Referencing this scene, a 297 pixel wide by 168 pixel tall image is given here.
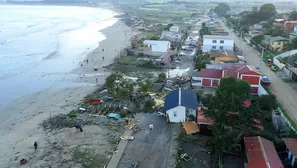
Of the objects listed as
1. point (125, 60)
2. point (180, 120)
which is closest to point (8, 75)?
point (125, 60)

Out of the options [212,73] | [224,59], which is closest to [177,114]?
[212,73]

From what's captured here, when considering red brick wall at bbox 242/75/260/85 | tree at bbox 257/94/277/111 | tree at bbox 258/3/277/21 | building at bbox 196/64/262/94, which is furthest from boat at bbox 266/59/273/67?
tree at bbox 258/3/277/21

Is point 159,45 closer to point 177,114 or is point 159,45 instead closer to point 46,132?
point 177,114

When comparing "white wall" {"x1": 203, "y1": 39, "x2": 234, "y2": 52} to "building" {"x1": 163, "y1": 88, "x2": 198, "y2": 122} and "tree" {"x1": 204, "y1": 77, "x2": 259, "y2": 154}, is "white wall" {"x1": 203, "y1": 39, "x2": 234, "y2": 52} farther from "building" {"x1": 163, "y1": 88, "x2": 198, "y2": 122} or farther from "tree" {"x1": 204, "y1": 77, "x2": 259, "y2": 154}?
"tree" {"x1": 204, "y1": 77, "x2": 259, "y2": 154}

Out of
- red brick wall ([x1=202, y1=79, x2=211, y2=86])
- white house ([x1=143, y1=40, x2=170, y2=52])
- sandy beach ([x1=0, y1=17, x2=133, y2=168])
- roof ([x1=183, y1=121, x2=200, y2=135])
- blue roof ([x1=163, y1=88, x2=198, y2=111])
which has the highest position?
white house ([x1=143, y1=40, x2=170, y2=52])

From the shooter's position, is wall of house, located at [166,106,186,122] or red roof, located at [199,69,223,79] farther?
red roof, located at [199,69,223,79]

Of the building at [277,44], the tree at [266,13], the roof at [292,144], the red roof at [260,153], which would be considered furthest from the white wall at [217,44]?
the tree at [266,13]
